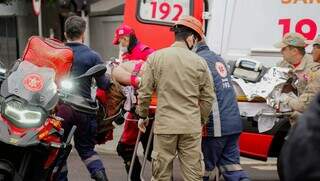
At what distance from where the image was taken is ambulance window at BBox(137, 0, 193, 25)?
6738 millimetres

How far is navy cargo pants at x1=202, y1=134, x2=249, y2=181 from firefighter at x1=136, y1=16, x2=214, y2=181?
248mm

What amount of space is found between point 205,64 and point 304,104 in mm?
932

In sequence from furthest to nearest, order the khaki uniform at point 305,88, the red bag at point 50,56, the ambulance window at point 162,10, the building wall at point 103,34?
the building wall at point 103,34
the ambulance window at point 162,10
the khaki uniform at point 305,88
the red bag at point 50,56

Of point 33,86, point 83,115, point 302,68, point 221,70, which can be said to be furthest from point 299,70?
point 33,86

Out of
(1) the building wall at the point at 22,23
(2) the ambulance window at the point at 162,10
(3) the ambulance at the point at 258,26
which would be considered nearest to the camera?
(3) the ambulance at the point at 258,26

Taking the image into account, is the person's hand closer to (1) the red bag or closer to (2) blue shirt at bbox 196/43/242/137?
(2) blue shirt at bbox 196/43/242/137

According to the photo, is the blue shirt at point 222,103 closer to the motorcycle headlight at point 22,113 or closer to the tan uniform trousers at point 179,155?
the tan uniform trousers at point 179,155

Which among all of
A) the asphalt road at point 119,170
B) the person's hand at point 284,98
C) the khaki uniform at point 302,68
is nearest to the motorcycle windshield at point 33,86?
the person's hand at point 284,98

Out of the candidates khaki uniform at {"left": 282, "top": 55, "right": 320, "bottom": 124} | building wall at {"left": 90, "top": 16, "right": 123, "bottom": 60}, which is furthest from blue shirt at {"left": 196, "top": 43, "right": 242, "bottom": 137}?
building wall at {"left": 90, "top": 16, "right": 123, "bottom": 60}

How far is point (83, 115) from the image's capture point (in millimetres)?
5391

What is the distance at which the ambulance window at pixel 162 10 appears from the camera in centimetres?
674

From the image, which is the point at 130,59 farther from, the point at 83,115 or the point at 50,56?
the point at 50,56

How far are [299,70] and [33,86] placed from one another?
2373mm

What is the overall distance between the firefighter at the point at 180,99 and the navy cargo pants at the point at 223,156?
0.81 feet
